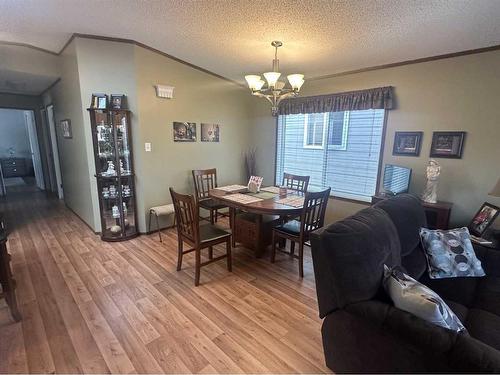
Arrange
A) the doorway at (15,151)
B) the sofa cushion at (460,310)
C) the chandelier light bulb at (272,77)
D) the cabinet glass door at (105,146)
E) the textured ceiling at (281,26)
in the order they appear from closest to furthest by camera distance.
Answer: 1. the sofa cushion at (460,310)
2. the textured ceiling at (281,26)
3. the chandelier light bulb at (272,77)
4. the cabinet glass door at (105,146)
5. the doorway at (15,151)

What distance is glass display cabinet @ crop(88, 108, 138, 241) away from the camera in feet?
10.9

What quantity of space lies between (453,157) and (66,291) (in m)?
4.31

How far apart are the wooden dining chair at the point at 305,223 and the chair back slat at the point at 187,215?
954 millimetres

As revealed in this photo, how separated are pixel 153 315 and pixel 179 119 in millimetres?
2798

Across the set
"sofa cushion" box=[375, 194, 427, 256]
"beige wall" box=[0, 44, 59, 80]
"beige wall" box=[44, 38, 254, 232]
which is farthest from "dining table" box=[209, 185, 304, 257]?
"beige wall" box=[0, 44, 59, 80]

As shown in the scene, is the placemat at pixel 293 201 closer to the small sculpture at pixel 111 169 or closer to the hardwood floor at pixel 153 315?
the hardwood floor at pixel 153 315

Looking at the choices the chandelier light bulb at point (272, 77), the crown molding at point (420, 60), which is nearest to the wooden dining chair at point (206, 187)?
the chandelier light bulb at point (272, 77)

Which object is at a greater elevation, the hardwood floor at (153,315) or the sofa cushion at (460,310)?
the sofa cushion at (460,310)

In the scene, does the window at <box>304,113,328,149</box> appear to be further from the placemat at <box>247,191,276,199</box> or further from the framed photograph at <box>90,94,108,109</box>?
the framed photograph at <box>90,94,108,109</box>

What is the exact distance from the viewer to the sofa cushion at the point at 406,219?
1909mm

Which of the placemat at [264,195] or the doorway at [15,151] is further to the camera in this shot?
the doorway at [15,151]

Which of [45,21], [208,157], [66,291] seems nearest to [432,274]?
[66,291]

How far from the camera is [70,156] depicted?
4.23 m

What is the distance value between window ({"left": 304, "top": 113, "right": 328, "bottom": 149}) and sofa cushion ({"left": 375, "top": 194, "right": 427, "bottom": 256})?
6.94 feet
